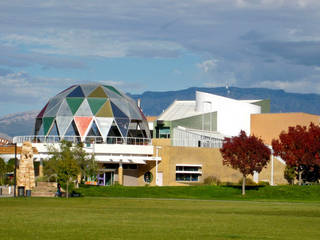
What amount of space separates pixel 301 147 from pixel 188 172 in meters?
15.8

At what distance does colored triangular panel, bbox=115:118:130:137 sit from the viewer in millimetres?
80000

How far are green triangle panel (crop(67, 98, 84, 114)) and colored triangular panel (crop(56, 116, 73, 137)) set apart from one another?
3.23 ft

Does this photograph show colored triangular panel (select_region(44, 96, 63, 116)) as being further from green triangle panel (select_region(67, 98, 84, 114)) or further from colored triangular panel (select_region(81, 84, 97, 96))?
colored triangular panel (select_region(81, 84, 97, 96))

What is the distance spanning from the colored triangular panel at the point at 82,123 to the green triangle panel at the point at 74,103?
105cm

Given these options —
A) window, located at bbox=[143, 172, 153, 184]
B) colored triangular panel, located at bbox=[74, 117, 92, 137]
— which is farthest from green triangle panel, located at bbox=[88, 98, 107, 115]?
window, located at bbox=[143, 172, 153, 184]

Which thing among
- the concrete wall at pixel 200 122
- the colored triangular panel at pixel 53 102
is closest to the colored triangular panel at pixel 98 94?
the colored triangular panel at pixel 53 102

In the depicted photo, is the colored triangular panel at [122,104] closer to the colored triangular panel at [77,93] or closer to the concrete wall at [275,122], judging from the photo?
the colored triangular panel at [77,93]

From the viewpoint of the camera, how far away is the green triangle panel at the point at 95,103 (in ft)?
262

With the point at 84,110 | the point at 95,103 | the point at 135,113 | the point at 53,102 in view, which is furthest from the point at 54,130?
the point at 135,113

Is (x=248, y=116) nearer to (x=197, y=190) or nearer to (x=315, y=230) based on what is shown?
(x=197, y=190)

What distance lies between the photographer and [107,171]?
80500 mm

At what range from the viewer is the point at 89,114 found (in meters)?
79.8

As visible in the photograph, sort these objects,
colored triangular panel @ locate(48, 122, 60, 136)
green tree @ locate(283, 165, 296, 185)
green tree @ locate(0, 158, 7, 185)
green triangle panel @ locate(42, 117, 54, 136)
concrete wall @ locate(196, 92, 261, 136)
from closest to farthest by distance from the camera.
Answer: green tree @ locate(0, 158, 7, 185) → green tree @ locate(283, 165, 296, 185) → green triangle panel @ locate(42, 117, 54, 136) → colored triangular panel @ locate(48, 122, 60, 136) → concrete wall @ locate(196, 92, 261, 136)

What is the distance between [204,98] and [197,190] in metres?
41.4
